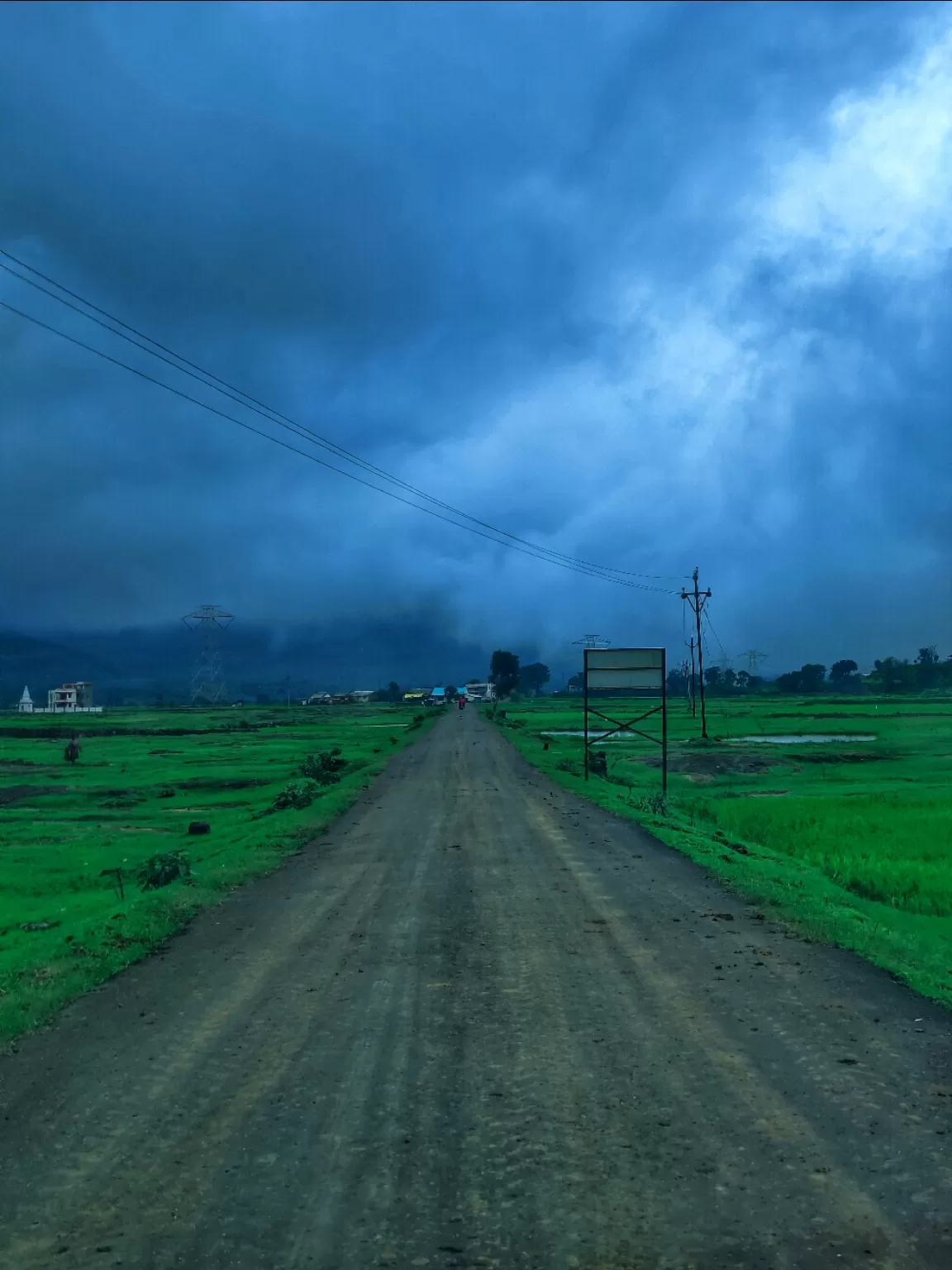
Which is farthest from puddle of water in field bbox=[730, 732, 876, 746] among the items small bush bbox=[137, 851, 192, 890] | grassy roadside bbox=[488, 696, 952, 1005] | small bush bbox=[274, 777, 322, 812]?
small bush bbox=[137, 851, 192, 890]

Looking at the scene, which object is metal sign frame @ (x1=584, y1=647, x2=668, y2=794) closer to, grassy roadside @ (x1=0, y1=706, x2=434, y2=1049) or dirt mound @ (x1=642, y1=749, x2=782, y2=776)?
grassy roadside @ (x1=0, y1=706, x2=434, y2=1049)

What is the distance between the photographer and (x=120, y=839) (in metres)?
27.9

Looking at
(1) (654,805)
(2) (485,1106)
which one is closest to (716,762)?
(1) (654,805)

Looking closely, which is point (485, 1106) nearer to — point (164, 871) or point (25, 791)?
point (164, 871)

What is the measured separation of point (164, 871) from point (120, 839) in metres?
12.1

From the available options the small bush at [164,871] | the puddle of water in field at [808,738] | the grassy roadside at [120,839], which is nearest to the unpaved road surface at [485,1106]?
the grassy roadside at [120,839]

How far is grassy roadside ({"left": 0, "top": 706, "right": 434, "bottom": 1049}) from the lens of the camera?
1133 cm

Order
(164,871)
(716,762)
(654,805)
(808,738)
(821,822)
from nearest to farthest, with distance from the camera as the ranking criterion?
(164,871) < (821,822) < (654,805) < (716,762) < (808,738)

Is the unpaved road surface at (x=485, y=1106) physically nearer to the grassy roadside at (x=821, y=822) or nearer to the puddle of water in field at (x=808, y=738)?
the grassy roadside at (x=821, y=822)

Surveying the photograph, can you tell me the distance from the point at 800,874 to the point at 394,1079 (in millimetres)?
13451

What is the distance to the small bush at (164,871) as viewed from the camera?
55.4 ft

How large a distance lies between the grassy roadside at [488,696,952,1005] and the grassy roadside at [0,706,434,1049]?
8700 mm

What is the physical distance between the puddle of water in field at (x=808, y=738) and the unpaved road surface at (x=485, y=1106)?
56974 millimetres

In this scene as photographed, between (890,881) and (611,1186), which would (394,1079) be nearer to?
(611,1186)
